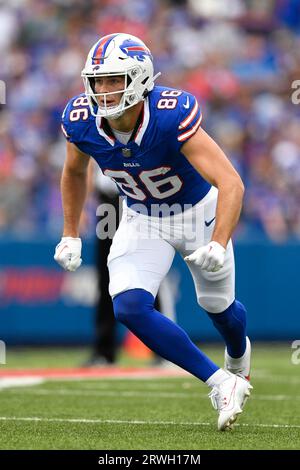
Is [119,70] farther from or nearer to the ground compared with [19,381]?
farther from the ground

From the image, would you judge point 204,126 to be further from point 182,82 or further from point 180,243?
point 180,243

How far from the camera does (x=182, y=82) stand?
11.4m

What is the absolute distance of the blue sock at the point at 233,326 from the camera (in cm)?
490

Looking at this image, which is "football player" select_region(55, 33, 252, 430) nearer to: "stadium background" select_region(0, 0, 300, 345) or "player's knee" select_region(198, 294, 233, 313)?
"player's knee" select_region(198, 294, 233, 313)

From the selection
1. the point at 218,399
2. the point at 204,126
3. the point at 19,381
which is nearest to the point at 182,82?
the point at 204,126

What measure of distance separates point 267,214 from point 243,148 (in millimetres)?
860

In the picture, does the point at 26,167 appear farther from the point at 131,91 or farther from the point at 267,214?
the point at 131,91

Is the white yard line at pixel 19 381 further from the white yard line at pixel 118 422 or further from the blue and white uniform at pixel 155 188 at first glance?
the blue and white uniform at pixel 155 188

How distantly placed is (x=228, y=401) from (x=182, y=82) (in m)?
7.31

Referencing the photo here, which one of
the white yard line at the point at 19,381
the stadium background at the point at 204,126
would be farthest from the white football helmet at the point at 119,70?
the stadium background at the point at 204,126

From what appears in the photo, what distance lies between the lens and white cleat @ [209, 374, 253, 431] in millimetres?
4379

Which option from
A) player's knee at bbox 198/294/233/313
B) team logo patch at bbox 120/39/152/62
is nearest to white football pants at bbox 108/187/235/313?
player's knee at bbox 198/294/233/313
